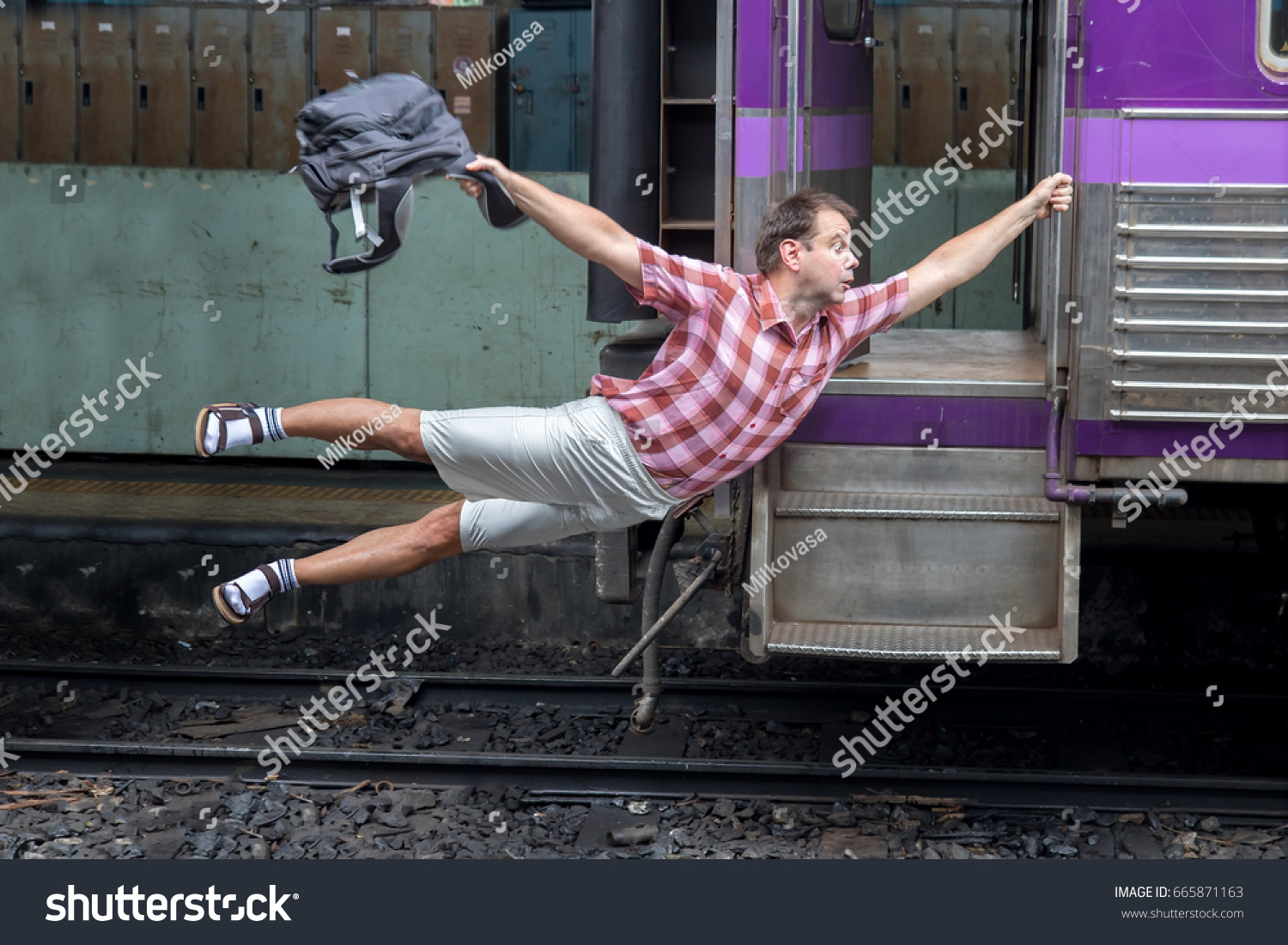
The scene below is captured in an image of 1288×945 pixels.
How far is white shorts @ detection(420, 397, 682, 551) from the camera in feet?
14.3

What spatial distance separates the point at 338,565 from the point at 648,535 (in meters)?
1.31

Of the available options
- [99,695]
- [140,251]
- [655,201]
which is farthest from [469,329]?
[655,201]

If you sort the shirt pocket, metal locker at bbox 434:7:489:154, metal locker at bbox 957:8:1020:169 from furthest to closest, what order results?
1. metal locker at bbox 434:7:489:154
2. metal locker at bbox 957:8:1020:169
3. the shirt pocket

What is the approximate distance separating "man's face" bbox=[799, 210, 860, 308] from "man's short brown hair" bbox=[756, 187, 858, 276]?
19 mm

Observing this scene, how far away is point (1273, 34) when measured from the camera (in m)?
4.40

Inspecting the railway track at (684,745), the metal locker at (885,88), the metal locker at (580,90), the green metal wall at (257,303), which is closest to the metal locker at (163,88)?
the green metal wall at (257,303)

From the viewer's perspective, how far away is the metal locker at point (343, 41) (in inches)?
350

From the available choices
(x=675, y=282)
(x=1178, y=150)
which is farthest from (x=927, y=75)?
(x=675, y=282)

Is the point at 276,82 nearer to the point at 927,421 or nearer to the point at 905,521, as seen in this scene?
the point at 927,421

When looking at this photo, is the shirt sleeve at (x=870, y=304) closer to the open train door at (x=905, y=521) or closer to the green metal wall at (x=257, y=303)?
the open train door at (x=905, y=521)

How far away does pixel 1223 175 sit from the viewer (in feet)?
14.6

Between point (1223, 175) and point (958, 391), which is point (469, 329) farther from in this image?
point (1223, 175)

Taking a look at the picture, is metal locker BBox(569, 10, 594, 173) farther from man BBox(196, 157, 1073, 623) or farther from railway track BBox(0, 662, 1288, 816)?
man BBox(196, 157, 1073, 623)

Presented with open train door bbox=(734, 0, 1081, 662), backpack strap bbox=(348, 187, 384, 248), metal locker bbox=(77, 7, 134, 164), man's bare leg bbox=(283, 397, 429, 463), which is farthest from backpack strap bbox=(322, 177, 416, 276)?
metal locker bbox=(77, 7, 134, 164)
